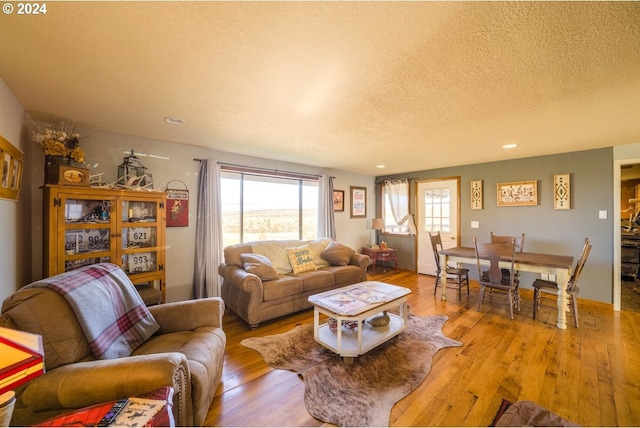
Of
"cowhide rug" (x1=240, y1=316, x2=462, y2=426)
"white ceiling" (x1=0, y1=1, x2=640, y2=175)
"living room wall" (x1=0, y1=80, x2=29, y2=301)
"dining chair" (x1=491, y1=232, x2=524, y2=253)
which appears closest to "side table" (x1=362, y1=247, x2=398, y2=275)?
"dining chair" (x1=491, y1=232, x2=524, y2=253)

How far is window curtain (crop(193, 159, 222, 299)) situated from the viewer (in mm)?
3518

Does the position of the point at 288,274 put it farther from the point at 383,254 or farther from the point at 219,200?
the point at 383,254

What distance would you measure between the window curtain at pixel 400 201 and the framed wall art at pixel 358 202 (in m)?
0.58

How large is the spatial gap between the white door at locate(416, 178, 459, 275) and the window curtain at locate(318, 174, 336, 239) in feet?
6.39

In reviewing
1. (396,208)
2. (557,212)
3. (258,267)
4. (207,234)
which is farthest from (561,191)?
(207,234)

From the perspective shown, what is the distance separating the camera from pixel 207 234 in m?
3.55

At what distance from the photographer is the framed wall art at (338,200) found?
5.42 metres

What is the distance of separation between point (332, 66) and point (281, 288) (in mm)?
2415

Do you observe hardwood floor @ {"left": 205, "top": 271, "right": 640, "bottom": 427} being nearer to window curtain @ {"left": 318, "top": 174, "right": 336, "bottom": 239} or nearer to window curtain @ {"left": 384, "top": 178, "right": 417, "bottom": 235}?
window curtain @ {"left": 318, "top": 174, "right": 336, "bottom": 239}

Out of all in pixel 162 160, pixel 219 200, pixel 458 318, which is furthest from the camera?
pixel 219 200

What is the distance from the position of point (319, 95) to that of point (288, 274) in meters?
2.41

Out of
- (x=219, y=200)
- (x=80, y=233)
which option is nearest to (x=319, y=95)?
(x=219, y=200)

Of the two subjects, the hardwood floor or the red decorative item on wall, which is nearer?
the hardwood floor

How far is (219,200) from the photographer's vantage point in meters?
3.67
